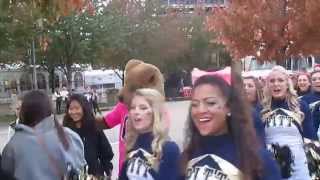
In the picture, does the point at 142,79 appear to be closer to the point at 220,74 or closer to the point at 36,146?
the point at 36,146

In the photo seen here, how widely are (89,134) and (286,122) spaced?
1813mm

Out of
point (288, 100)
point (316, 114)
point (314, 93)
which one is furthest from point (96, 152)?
point (314, 93)

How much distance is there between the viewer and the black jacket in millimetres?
6594

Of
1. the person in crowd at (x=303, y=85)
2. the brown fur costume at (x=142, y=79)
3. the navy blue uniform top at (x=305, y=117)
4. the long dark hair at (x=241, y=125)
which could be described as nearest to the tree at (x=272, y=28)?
the person in crowd at (x=303, y=85)

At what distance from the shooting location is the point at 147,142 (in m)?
4.44

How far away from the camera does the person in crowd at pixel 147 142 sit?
4261mm

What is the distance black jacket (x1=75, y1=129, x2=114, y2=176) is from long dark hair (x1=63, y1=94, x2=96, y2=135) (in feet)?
0.14

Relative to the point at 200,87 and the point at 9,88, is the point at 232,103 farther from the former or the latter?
the point at 9,88

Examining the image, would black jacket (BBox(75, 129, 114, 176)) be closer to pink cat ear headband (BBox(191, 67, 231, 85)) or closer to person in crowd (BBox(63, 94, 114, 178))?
person in crowd (BBox(63, 94, 114, 178))

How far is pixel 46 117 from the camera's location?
5.07m

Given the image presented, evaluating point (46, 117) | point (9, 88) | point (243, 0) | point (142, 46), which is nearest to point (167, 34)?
point (142, 46)

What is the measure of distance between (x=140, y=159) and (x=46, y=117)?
1.00 metres

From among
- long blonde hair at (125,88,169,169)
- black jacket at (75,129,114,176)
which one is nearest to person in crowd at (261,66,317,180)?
black jacket at (75,129,114,176)

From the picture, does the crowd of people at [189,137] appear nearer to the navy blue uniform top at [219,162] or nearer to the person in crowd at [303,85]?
the navy blue uniform top at [219,162]
